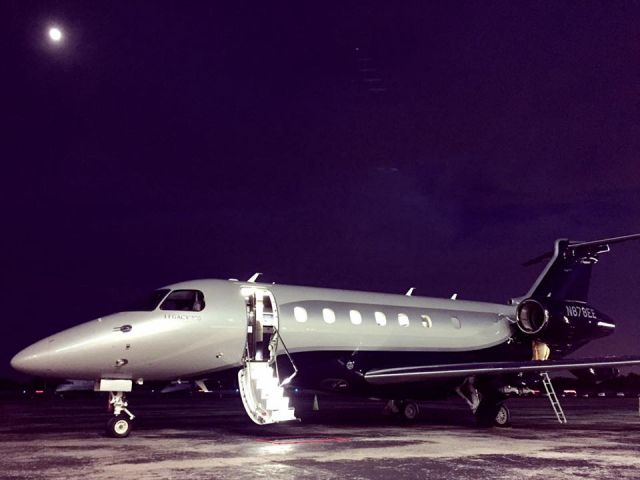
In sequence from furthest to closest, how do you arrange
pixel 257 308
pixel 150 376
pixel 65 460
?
pixel 257 308, pixel 150 376, pixel 65 460

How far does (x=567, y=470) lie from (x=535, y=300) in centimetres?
1050

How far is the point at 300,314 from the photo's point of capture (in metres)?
14.9

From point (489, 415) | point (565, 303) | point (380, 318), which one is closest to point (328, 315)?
point (380, 318)

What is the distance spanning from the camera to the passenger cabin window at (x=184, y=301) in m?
13.4

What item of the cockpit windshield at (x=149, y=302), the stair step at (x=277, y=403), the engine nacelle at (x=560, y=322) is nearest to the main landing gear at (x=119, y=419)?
the cockpit windshield at (x=149, y=302)

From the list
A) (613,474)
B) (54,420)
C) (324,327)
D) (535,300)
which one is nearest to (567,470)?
(613,474)

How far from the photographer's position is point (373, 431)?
1454 cm

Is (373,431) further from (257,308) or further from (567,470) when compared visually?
(567,470)

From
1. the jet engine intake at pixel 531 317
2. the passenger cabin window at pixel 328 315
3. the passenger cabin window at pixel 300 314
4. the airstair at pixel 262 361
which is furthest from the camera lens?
the jet engine intake at pixel 531 317

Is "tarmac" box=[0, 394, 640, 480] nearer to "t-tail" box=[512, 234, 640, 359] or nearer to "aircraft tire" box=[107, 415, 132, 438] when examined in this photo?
"aircraft tire" box=[107, 415, 132, 438]

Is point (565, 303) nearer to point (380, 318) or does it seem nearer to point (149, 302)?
point (380, 318)

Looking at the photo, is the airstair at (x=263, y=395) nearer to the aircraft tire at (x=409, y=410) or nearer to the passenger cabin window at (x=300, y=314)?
the passenger cabin window at (x=300, y=314)

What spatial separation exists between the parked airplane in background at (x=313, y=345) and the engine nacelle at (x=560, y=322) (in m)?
0.03

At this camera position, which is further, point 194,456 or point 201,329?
point 201,329
